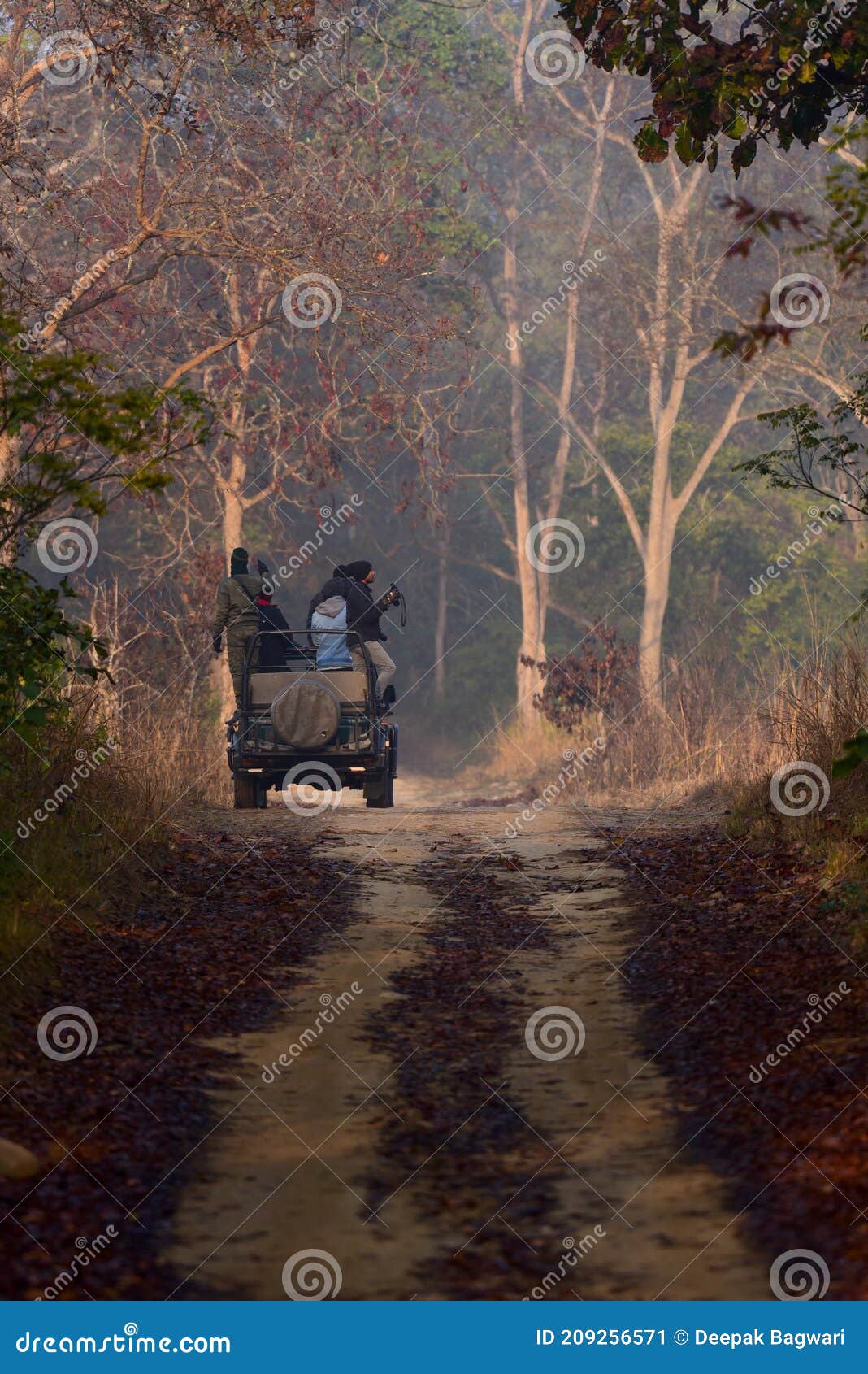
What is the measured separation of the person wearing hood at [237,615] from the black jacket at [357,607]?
24.2 inches

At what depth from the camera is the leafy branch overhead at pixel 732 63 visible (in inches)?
408

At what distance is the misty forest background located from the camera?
49.5 ft

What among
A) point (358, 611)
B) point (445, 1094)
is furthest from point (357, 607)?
point (445, 1094)

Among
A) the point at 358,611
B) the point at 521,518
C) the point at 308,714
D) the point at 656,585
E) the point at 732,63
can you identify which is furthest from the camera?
the point at 521,518

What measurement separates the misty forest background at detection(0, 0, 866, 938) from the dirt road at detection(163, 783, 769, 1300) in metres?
2.21

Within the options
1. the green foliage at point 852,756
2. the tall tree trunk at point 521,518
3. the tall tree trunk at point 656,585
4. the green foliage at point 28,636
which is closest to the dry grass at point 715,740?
the tall tree trunk at point 521,518

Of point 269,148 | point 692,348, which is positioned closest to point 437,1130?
point 269,148

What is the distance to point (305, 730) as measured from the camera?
1567 centimetres

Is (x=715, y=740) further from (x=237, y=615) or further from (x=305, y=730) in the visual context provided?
(x=305, y=730)

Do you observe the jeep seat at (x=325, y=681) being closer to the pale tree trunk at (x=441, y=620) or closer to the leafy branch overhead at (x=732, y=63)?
the leafy branch overhead at (x=732, y=63)

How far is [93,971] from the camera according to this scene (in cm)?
892

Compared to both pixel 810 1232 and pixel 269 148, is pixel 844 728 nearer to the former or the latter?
pixel 810 1232

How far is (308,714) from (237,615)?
72.2 inches

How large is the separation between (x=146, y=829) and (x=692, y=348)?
81.3ft
